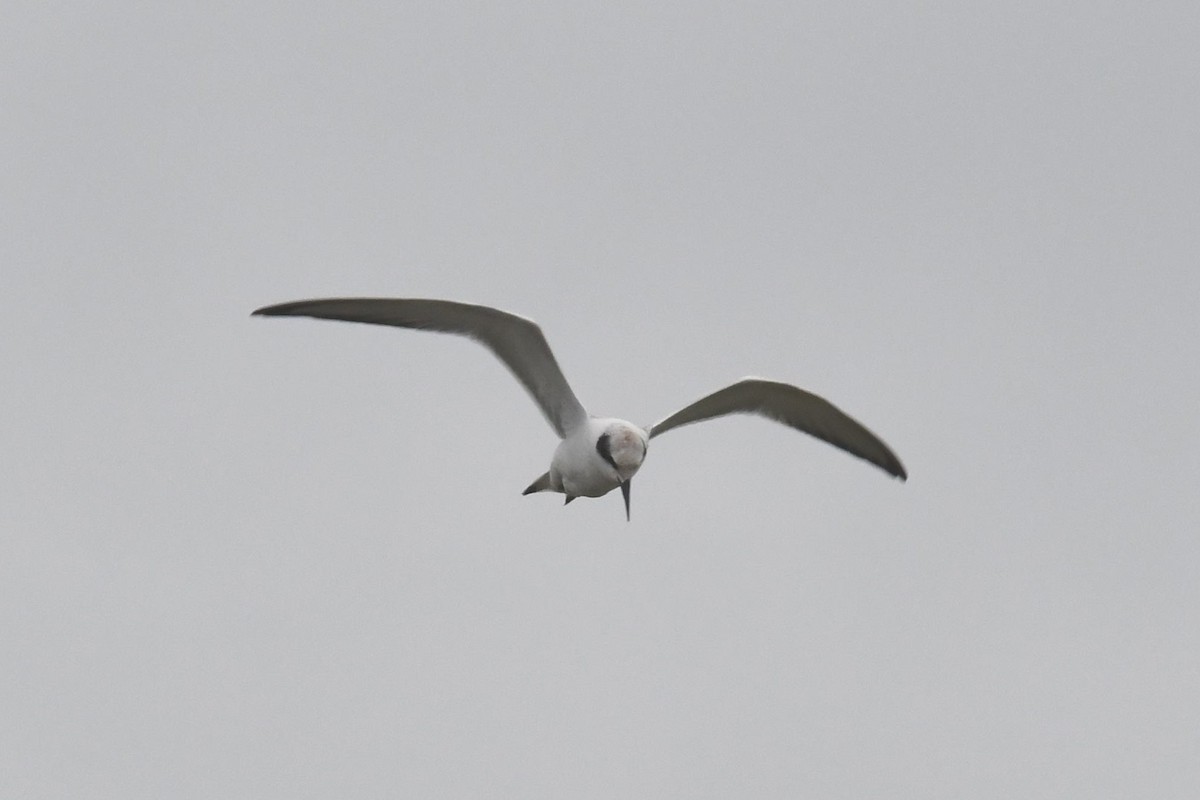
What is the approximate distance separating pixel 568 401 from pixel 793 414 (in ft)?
11.1

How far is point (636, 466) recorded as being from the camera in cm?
2131

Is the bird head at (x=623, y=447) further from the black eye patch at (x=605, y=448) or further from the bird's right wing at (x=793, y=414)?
the bird's right wing at (x=793, y=414)

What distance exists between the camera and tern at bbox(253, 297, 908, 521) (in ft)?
67.1

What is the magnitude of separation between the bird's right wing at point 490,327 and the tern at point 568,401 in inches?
0.4

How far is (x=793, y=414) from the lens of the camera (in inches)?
941

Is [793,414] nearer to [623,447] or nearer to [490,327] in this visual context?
[623,447]

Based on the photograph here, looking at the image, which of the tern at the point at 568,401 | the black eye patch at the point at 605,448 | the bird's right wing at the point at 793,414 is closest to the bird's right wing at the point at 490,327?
the tern at the point at 568,401

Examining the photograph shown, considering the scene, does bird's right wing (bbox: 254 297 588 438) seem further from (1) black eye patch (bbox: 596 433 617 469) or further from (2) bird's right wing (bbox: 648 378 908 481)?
(2) bird's right wing (bbox: 648 378 908 481)

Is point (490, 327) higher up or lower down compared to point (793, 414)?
higher up

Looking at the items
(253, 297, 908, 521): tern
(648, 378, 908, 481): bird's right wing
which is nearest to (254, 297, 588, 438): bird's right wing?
(253, 297, 908, 521): tern

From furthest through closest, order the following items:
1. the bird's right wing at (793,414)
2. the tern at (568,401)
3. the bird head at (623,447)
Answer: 1. the bird's right wing at (793,414)
2. the bird head at (623,447)
3. the tern at (568,401)

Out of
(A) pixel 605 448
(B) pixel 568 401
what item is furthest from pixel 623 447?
(B) pixel 568 401

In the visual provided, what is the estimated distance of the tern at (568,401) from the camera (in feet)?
67.1

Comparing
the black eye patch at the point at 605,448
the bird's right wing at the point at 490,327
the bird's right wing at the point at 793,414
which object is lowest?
the bird's right wing at the point at 793,414
